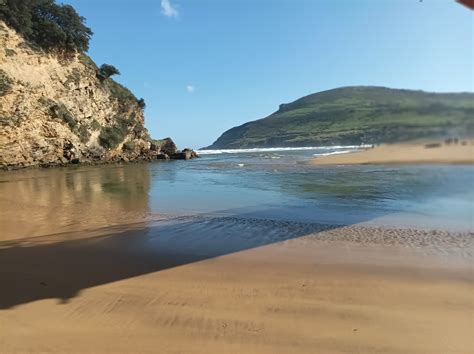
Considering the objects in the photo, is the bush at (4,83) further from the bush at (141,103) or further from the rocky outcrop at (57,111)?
the bush at (141,103)

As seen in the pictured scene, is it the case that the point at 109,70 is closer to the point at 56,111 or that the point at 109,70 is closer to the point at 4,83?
the point at 56,111

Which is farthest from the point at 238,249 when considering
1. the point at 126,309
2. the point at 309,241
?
the point at 126,309

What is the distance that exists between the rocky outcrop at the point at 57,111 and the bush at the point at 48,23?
1.23 metres

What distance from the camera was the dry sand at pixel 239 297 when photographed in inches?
133

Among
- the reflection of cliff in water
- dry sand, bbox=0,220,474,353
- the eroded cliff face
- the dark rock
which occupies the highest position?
the eroded cliff face

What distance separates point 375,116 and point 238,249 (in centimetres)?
332

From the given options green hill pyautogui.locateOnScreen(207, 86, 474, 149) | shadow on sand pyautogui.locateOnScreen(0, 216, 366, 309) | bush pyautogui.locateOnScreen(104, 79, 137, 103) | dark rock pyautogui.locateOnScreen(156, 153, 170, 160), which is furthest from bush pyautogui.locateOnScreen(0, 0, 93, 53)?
green hill pyautogui.locateOnScreen(207, 86, 474, 149)

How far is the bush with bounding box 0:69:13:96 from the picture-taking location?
29766mm

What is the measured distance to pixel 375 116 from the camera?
18.5ft

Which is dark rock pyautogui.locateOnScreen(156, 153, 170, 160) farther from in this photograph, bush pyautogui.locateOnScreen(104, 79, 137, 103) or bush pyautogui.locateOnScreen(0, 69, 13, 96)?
bush pyautogui.locateOnScreen(0, 69, 13, 96)

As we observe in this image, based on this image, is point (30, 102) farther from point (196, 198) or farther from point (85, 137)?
point (196, 198)

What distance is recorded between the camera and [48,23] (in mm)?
37656

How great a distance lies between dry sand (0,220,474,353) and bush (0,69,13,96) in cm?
2886

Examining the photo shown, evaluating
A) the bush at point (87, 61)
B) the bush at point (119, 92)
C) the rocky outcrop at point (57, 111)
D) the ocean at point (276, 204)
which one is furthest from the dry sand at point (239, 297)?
the bush at point (119, 92)
